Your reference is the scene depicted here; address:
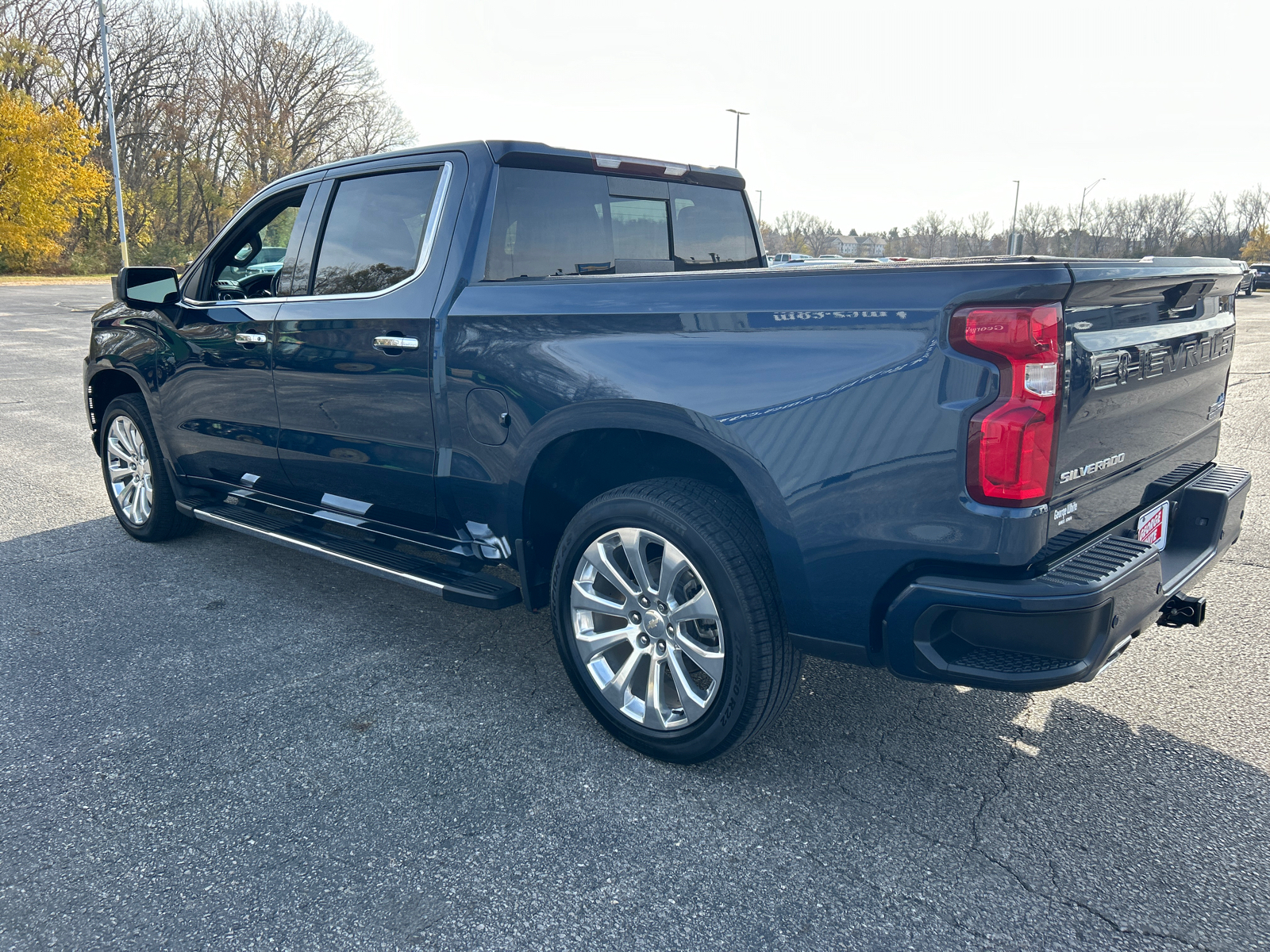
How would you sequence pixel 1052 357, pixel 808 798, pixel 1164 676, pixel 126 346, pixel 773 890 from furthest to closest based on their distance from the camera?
1. pixel 126 346
2. pixel 1164 676
3. pixel 808 798
4. pixel 773 890
5. pixel 1052 357

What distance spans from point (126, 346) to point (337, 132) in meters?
52.6

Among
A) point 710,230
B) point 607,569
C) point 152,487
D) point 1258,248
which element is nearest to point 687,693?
point 607,569

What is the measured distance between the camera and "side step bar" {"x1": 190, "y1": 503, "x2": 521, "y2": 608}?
10.8ft

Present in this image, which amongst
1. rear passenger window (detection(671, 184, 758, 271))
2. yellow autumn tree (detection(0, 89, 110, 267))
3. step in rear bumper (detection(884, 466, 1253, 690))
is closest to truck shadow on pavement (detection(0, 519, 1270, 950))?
step in rear bumper (detection(884, 466, 1253, 690))

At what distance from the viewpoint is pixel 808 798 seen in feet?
9.11

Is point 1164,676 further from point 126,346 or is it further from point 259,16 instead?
point 259,16

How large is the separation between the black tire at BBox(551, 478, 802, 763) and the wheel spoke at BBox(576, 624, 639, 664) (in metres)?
0.24

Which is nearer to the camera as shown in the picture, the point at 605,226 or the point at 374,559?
the point at 374,559

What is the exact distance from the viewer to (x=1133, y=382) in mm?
2533

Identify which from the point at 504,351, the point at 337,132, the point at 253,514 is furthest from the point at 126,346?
the point at 337,132

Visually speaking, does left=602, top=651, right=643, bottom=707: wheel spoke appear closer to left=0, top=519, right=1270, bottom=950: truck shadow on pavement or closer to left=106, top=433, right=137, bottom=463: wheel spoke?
left=0, top=519, right=1270, bottom=950: truck shadow on pavement

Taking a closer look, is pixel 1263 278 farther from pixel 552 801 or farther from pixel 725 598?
pixel 552 801

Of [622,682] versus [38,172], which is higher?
[38,172]

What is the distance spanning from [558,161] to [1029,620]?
2.44 m
